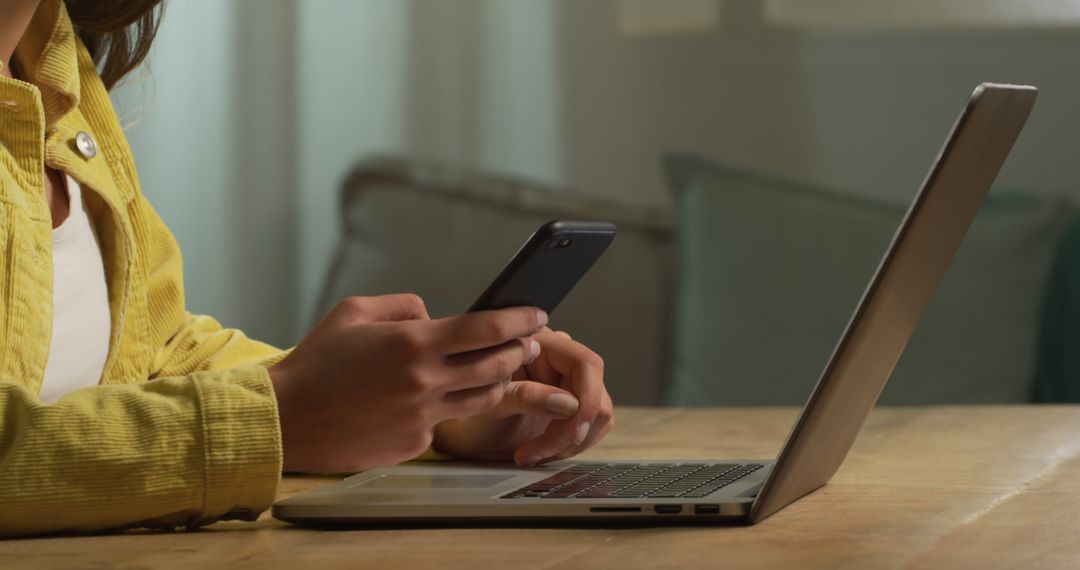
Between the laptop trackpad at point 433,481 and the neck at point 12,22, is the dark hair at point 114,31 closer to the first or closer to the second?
the neck at point 12,22

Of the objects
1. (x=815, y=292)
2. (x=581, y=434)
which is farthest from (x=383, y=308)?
(x=815, y=292)

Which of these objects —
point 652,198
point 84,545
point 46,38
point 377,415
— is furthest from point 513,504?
point 652,198

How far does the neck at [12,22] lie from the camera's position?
3.15 ft

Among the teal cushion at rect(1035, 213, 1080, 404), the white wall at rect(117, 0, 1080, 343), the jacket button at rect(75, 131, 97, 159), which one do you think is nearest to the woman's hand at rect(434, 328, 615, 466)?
the jacket button at rect(75, 131, 97, 159)

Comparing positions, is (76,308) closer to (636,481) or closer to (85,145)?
(85,145)

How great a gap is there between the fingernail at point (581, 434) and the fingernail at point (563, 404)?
0.01 m

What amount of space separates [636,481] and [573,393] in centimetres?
17

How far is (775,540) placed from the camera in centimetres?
60

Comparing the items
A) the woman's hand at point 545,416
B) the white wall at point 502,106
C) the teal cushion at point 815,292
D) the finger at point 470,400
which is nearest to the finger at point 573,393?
the woman's hand at point 545,416

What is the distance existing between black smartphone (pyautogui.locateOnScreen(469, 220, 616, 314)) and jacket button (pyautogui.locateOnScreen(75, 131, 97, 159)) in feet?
1.46

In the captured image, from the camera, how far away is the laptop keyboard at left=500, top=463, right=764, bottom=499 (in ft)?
2.21

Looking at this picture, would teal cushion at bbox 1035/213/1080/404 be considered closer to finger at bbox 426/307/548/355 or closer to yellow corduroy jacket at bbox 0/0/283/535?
yellow corduroy jacket at bbox 0/0/283/535

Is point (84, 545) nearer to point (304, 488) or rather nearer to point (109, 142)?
point (304, 488)

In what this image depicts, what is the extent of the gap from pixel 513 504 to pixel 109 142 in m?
0.59
